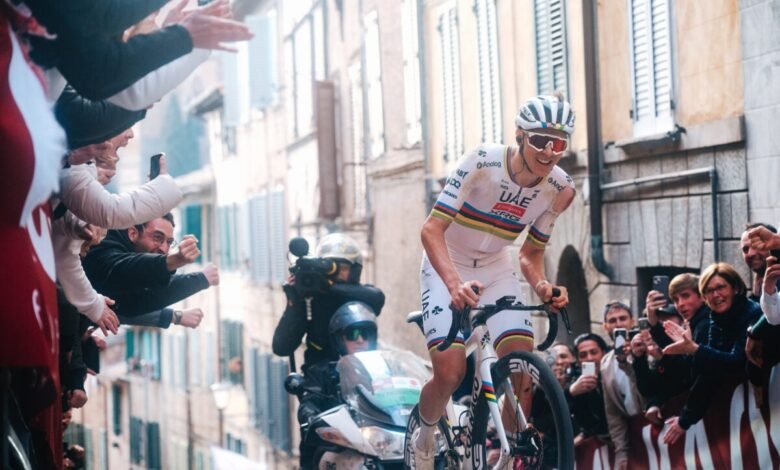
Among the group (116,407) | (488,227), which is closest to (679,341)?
(488,227)

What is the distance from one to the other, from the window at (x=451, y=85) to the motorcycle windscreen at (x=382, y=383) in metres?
9.40

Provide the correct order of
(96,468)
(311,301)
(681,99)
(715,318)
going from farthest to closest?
(96,468) → (681,99) → (311,301) → (715,318)

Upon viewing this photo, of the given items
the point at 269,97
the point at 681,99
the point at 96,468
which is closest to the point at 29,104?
the point at 681,99

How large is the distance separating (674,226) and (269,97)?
2050 centimetres

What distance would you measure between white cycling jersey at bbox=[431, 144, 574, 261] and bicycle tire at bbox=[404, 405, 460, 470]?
0.85 metres

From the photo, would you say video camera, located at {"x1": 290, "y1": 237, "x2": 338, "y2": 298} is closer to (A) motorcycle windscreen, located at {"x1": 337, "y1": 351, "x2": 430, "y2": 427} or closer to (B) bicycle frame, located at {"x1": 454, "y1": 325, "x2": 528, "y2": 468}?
(A) motorcycle windscreen, located at {"x1": 337, "y1": 351, "x2": 430, "y2": 427}

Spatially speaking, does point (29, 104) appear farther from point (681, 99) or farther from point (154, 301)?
point (681, 99)

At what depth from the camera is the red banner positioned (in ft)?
24.4

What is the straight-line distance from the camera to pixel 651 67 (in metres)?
13.0

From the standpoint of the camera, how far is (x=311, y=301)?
32.9 ft

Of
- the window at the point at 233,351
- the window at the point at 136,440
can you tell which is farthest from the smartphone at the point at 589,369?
the window at the point at 136,440

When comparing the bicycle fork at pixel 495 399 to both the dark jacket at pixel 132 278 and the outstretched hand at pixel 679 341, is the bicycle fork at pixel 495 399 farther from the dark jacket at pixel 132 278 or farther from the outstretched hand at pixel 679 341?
the dark jacket at pixel 132 278

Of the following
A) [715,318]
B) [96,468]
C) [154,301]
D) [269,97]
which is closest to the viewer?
[715,318]

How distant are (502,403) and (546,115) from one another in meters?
1.32
